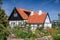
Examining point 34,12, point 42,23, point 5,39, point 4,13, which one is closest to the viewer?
point 5,39

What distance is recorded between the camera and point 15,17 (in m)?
24.0

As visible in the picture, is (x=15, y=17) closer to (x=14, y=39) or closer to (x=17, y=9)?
(x=17, y=9)

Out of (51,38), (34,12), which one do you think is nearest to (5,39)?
(51,38)

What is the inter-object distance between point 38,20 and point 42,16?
0.64 meters

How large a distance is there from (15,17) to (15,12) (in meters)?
0.84

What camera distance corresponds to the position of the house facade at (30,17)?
73.2 ft

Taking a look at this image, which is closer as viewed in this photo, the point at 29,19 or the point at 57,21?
the point at 57,21

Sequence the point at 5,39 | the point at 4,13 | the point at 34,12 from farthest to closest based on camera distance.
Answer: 1. the point at 34,12
2. the point at 4,13
3. the point at 5,39

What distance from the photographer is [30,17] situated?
23.4m

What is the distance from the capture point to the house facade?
73.2 ft

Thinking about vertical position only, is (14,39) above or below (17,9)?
below

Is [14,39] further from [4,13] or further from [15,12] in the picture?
[15,12]

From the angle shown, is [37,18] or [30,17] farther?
[30,17]

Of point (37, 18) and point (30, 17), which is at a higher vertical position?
point (30, 17)
